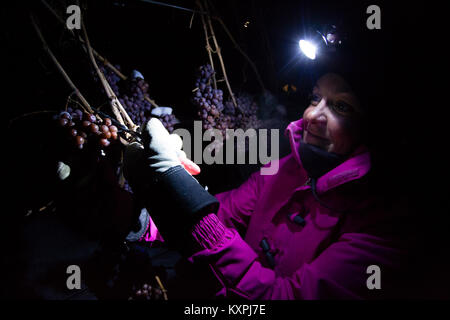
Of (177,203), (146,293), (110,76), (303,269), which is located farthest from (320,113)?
(146,293)

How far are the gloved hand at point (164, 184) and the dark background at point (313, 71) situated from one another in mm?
439

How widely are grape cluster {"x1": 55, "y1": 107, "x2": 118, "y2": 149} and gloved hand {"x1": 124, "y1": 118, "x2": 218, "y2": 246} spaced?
0.19 metres

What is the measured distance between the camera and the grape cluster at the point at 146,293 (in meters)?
1.56

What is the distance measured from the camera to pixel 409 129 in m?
1.26

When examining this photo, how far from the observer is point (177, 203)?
3.40ft

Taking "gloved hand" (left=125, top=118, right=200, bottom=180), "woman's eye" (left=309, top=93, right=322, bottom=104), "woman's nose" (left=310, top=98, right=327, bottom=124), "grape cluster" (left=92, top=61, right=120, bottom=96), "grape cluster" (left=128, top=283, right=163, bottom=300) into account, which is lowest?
"grape cluster" (left=128, top=283, right=163, bottom=300)

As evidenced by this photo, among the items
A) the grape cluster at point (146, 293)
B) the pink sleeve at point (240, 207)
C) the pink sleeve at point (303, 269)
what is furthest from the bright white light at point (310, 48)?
the grape cluster at point (146, 293)

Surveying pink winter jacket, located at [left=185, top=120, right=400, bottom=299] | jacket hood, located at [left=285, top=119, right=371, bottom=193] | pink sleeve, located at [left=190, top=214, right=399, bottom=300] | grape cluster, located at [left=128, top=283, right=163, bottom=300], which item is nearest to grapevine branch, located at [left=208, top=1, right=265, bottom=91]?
pink winter jacket, located at [left=185, top=120, right=400, bottom=299]

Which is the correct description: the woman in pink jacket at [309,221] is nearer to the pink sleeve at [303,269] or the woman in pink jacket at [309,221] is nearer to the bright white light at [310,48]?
the pink sleeve at [303,269]

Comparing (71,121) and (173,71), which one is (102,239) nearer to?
(71,121)

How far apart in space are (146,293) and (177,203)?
3.39 feet

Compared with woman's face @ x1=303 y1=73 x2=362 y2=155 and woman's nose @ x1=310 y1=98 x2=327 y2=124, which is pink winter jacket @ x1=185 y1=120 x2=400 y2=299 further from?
woman's nose @ x1=310 y1=98 x2=327 y2=124

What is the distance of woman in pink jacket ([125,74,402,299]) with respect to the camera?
3.32 ft
